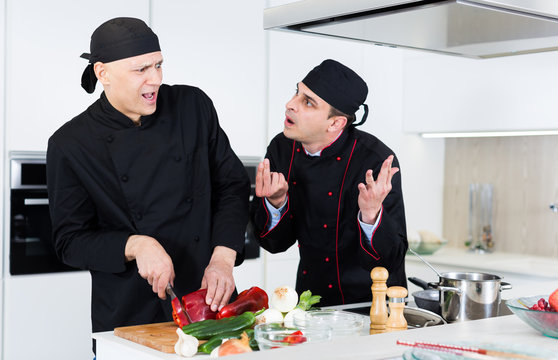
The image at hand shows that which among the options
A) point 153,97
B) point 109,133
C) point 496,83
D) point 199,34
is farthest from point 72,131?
point 496,83

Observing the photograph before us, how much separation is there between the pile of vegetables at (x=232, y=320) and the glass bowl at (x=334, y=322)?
4 centimetres

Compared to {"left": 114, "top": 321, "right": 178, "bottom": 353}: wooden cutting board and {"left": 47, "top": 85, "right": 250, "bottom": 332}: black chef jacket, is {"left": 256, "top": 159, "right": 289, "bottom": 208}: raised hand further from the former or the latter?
{"left": 114, "top": 321, "right": 178, "bottom": 353}: wooden cutting board

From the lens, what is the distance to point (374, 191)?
1.96 metres

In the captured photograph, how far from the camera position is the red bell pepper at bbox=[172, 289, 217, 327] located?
1.72 meters

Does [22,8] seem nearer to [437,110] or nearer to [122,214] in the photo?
[122,214]

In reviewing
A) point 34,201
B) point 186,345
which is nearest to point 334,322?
point 186,345

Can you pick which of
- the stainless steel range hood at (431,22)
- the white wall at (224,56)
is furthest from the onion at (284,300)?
the white wall at (224,56)

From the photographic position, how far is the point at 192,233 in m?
2.14

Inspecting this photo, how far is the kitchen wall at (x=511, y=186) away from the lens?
409cm

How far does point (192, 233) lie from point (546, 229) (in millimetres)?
2628

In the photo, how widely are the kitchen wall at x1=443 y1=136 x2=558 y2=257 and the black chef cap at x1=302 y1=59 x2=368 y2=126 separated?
7.05 feet

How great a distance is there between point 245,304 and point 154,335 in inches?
10.1

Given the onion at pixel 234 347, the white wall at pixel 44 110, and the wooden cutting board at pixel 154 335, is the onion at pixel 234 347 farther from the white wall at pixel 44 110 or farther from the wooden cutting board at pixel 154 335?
the white wall at pixel 44 110

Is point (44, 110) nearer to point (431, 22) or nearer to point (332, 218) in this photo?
point (332, 218)
